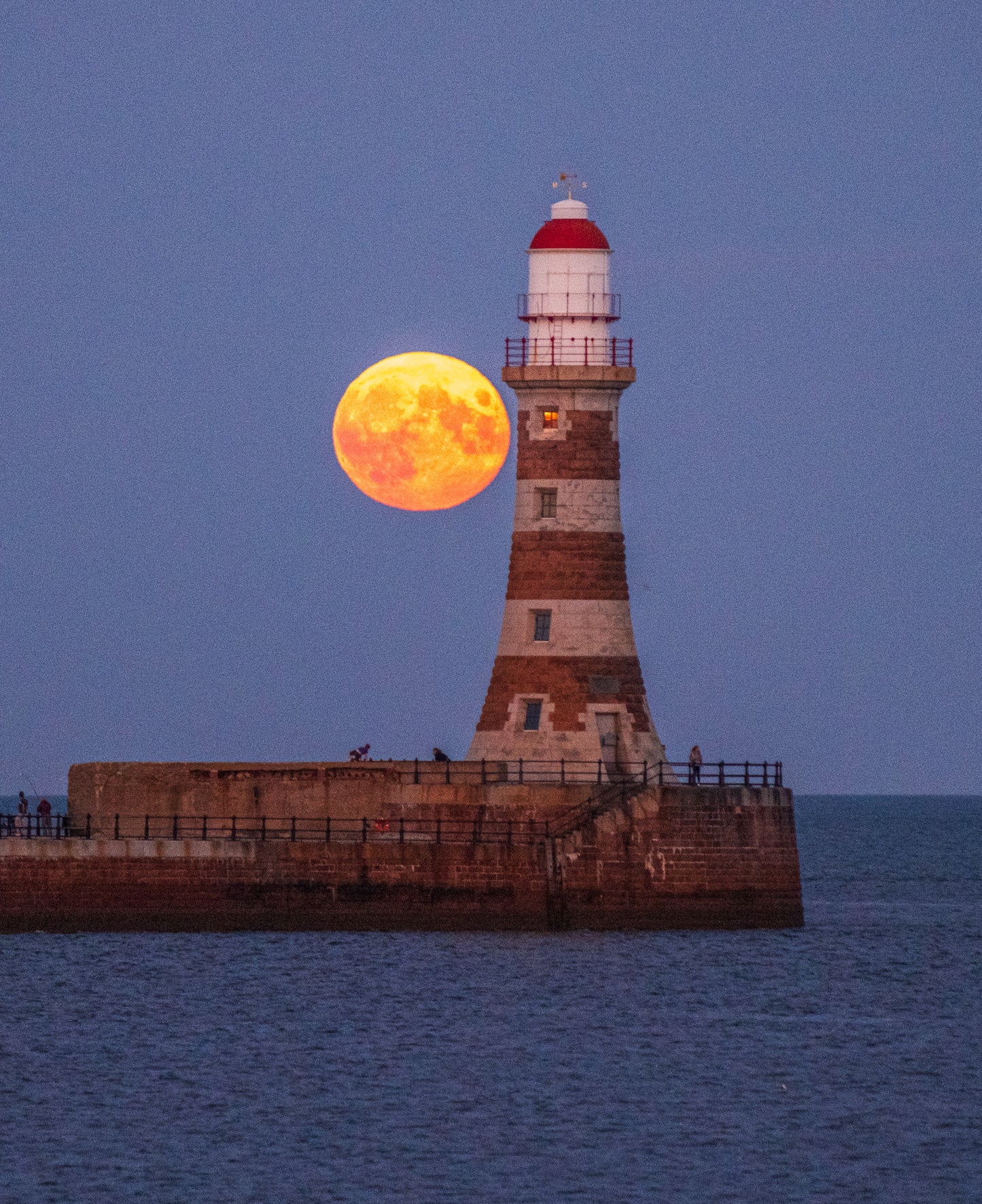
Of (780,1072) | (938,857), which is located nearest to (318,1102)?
(780,1072)

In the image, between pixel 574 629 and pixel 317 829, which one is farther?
pixel 574 629

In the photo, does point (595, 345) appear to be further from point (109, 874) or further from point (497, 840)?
point (109, 874)

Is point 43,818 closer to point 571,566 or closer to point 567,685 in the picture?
point 567,685

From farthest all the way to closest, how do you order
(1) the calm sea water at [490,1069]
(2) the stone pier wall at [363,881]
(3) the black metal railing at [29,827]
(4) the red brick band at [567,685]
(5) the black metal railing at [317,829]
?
(4) the red brick band at [567,685]
(3) the black metal railing at [29,827]
(5) the black metal railing at [317,829]
(2) the stone pier wall at [363,881]
(1) the calm sea water at [490,1069]

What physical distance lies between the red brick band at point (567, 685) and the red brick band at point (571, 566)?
3.89 feet

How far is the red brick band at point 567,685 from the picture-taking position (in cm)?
5675

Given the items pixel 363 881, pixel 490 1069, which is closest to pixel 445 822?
pixel 363 881

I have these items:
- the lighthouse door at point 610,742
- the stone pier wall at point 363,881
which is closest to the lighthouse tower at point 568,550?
the lighthouse door at point 610,742

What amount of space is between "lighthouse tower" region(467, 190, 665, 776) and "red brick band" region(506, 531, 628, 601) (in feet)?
0.06

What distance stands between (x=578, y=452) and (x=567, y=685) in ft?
14.0

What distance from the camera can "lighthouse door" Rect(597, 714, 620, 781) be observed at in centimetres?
5681

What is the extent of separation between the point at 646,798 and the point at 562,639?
4.42 m

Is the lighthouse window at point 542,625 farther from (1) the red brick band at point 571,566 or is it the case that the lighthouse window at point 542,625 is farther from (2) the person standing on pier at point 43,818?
(2) the person standing on pier at point 43,818

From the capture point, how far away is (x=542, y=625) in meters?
57.2
